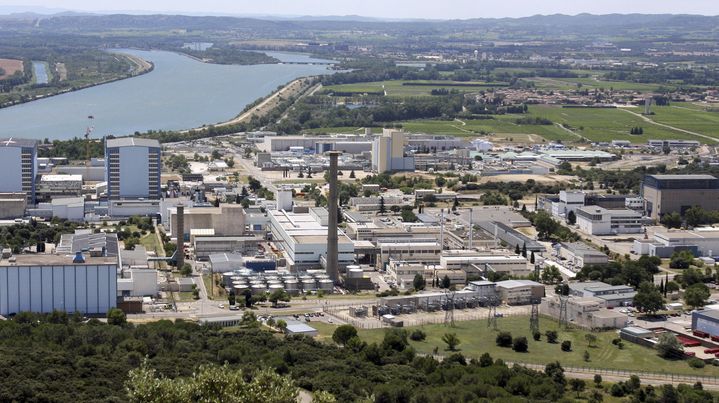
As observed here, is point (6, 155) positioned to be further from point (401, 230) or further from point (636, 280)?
point (636, 280)

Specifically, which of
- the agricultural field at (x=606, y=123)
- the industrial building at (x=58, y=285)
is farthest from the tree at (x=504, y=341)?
the agricultural field at (x=606, y=123)

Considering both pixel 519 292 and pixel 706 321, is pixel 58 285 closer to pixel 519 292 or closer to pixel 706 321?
pixel 519 292

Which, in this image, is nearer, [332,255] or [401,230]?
[332,255]

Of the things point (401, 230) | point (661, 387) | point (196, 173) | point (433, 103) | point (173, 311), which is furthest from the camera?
point (433, 103)

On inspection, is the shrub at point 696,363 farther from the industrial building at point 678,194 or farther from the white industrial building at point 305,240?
the industrial building at point 678,194

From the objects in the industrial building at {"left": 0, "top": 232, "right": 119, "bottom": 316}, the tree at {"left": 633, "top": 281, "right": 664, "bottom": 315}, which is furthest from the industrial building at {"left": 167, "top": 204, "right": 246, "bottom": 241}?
the tree at {"left": 633, "top": 281, "right": 664, "bottom": 315}

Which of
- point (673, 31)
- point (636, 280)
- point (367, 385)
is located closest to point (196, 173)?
point (636, 280)

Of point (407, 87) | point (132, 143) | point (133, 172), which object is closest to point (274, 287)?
point (133, 172)
